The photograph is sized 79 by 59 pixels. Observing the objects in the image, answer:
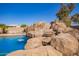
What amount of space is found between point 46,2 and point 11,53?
2.03ft

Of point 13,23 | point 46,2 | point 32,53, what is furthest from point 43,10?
point 32,53

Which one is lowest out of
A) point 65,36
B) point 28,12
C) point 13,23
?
point 65,36

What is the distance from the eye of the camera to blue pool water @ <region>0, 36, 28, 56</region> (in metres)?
1.71

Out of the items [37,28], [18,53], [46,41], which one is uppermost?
[37,28]

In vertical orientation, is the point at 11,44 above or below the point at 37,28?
below

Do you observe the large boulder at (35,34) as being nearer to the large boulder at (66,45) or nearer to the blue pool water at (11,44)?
the blue pool water at (11,44)

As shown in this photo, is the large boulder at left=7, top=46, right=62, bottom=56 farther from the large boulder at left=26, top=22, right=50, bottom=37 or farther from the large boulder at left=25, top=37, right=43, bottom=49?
the large boulder at left=26, top=22, right=50, bottom=37

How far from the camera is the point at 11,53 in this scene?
5.56 ft

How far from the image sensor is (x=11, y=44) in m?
1.71

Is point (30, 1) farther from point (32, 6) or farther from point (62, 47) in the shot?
point (62, 47)

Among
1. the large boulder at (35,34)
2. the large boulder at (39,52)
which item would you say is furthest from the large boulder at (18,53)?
the large boulder at (35,34)

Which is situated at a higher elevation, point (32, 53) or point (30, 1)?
point (30, 1)

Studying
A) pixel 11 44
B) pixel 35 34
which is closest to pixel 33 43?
pixel 35 34

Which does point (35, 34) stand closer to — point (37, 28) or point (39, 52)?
point (37, 28)
